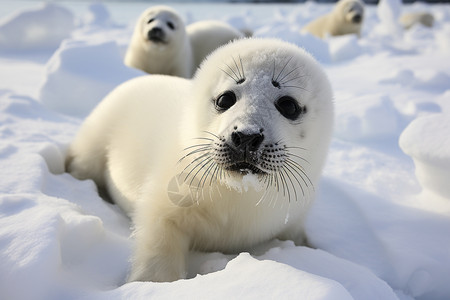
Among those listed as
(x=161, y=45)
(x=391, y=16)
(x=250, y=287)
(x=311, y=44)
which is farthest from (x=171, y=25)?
(x=391, y=16)

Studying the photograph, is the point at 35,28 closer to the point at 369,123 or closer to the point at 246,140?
the point at 369,123

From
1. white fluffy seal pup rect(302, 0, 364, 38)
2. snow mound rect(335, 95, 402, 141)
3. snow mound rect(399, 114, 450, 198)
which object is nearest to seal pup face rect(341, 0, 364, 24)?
white fluffy seal pup rect(302, 0, 364, 38)

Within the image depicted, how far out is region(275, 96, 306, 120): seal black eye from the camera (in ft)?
5.44

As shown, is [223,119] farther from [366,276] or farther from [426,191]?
[426,191]

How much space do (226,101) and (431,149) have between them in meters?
1.07

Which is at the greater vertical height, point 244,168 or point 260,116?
point 260,116

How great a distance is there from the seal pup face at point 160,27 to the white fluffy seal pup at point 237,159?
360cm

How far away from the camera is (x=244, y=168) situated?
1497 millimetres

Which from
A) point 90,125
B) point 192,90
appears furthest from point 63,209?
point 90,125

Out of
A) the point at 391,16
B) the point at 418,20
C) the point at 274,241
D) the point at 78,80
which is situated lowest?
the point at 274,241

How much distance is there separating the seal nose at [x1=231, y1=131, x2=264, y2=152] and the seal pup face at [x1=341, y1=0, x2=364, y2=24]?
9577 millimetres

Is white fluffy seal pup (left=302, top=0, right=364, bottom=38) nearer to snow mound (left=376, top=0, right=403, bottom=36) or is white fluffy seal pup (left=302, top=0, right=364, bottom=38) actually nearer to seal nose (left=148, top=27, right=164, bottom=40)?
snow mound (left=376, top=0, right=403, bottom=36)

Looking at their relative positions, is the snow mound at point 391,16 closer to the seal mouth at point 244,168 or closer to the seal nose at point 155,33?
the seal nose at point 155,33

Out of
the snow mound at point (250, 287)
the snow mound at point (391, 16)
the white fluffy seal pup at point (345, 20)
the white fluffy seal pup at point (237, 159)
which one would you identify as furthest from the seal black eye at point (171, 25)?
the snow mound at point (391, 16)
